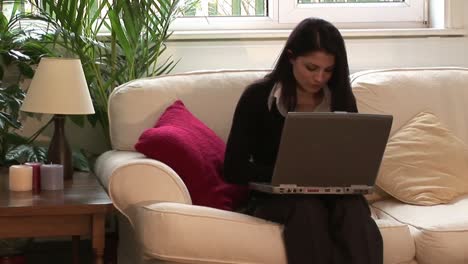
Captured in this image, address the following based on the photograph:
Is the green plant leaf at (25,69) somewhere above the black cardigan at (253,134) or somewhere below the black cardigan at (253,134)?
above

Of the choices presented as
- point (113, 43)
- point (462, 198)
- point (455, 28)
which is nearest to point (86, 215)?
point (113, 43)

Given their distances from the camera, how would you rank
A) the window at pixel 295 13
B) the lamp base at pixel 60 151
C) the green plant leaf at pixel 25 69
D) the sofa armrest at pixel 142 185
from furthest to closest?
the window at pixel 295 13
the green plant leaf at pixel 25 69
the lamp base at pixel 60 151
the sofa armrest at pixel 142 185

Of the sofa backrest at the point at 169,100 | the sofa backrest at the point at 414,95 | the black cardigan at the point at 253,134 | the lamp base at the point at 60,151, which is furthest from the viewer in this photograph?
the sofa backrest at the point at 414,95

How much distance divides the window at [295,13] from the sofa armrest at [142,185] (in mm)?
1498

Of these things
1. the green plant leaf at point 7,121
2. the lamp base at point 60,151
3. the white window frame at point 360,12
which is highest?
the white window frame at point 360,12

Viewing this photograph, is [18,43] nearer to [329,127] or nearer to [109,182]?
[109,182]

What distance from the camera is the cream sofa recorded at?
224cm

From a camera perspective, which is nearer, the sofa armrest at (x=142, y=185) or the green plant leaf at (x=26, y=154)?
the sofa armrest at (x=142, y=185)

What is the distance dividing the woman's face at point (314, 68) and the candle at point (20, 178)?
0.92m

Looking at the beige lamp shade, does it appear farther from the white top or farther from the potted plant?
the white top

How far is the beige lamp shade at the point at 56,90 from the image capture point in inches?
107

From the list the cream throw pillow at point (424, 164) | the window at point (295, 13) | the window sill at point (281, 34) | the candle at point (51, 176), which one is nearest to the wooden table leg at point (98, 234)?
the candle at point (51, 176)

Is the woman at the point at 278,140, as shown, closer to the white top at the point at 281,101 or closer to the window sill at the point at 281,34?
the white top at the point at 281,101

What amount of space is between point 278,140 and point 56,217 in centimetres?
72
